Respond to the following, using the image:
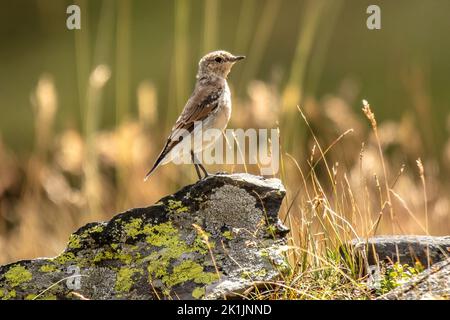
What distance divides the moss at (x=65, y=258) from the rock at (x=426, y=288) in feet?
5.68

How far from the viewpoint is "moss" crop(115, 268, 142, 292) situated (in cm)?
473

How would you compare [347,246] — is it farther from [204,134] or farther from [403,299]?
[204,134]

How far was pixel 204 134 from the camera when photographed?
21.1ft

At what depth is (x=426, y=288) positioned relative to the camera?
4270 millimetres

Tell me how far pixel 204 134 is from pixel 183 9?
2.23 m

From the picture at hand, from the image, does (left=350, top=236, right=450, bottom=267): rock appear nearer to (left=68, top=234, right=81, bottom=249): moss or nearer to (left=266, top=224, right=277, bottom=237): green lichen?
(left=266, top=224, right=277, bottom=237): green lichen

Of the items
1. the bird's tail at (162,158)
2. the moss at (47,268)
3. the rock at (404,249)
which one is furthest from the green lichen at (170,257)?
the bird's tail at (162,158)

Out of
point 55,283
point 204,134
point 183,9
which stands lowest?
point 55,283

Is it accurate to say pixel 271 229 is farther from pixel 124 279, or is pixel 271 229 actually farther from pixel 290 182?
pixel 290 182

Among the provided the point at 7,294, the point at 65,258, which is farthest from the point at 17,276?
the point at 65,258

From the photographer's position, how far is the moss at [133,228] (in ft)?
16.1

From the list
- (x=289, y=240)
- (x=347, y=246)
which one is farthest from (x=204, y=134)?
(x=347, y=246)

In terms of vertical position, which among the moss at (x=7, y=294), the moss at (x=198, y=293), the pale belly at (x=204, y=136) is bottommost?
the moss at (x=7, y=294)

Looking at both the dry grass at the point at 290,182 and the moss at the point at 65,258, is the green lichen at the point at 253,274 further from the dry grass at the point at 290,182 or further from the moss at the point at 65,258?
the moss at the point at 65,258
